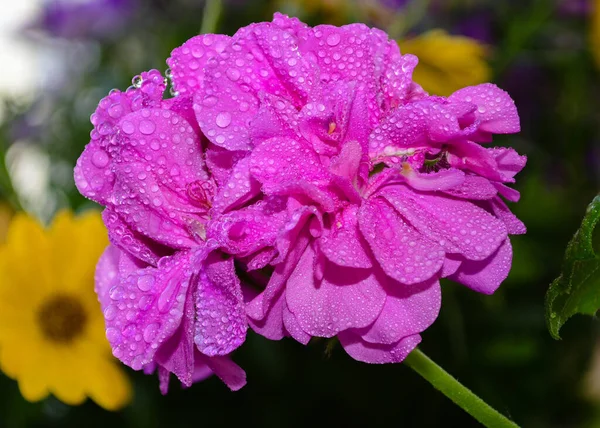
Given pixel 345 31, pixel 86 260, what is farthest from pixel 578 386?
pixel 345 31

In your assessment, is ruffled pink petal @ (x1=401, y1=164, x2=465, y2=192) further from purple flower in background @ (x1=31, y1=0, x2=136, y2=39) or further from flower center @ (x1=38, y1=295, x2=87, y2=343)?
purple flower in background @ (x1=31, y1=0, x2=136, y2=39)

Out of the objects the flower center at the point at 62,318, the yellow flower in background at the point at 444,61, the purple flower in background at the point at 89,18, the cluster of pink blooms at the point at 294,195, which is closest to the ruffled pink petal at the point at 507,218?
the cluster of pink blooms at the point at 294,195

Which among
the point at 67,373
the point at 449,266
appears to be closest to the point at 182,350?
the point at 449,266

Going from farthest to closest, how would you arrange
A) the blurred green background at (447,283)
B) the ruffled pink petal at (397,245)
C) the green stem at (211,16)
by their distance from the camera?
the blurred green background at (447,283) → the green stem at (211,16) → the ruffled pink petal at (397,245)

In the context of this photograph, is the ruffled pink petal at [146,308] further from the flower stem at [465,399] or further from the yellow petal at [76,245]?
the yellow petal at [76,245]

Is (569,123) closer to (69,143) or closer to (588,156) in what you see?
(588,156)
